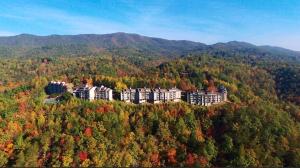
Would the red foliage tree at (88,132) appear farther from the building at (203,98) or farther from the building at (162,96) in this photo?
the building at (203,98)

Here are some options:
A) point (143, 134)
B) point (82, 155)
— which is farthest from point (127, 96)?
point (82, 155)

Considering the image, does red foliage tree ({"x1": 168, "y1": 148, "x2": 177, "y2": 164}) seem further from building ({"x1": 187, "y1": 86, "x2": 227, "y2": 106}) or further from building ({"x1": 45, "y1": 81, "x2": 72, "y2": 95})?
building ({"x1": 45, "y1": 81, "x2": 72, "y2": 95})

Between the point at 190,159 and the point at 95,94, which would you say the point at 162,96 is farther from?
the point at 190,159

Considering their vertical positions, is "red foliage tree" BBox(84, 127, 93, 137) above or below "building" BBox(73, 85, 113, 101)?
below

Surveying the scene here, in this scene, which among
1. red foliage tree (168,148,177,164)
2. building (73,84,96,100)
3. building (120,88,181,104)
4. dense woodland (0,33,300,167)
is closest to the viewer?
dense woodland (0,33,300,167)

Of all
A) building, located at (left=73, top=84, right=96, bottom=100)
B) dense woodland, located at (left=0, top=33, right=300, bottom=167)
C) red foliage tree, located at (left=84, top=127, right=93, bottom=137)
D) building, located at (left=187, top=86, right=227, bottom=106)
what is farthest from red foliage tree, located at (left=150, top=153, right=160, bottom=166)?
building, located at (left=73, top=84, right=96, bottom=100)

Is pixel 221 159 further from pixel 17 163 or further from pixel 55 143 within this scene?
pixel 17 163

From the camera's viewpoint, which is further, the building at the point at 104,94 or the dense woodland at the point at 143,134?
the building at the point at 104,94

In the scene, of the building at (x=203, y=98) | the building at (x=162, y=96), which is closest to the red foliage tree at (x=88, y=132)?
the building at (x=162, y=96)

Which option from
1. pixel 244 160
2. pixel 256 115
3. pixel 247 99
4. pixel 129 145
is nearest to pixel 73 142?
pixel 129 145
